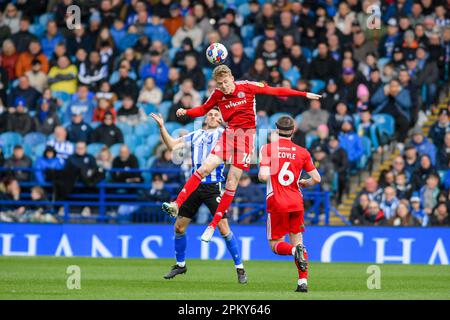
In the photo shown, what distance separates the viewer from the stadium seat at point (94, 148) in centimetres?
2458

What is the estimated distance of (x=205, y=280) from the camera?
15.9 metres

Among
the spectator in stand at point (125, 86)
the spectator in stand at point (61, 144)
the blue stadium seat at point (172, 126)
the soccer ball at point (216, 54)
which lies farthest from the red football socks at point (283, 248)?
the spectator in stand at point (125, 86)

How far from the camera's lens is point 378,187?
2292 cm

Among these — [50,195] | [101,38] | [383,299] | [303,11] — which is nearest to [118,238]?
[50,195]

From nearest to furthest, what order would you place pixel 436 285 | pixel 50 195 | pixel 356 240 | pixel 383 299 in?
pixel 383 299 < pixel 436 285 < pixel 356 240 < pixel 50 195

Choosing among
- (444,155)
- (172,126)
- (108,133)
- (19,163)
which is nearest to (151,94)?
(172,126)

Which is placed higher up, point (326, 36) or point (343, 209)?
point (326, 36)

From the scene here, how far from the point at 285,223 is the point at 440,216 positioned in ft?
30.4

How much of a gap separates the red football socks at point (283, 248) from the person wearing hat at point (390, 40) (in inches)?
512

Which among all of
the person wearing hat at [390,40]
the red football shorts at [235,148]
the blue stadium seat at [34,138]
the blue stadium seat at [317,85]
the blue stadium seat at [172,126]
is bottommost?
the red football shorts at [235,148]

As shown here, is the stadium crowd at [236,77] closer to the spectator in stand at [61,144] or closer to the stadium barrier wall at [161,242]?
the spectator in stand at [61,144]

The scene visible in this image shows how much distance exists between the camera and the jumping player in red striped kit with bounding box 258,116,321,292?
1354 centimetres

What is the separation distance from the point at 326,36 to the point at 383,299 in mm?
14457

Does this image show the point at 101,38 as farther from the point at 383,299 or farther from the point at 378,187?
the point at 383,299
